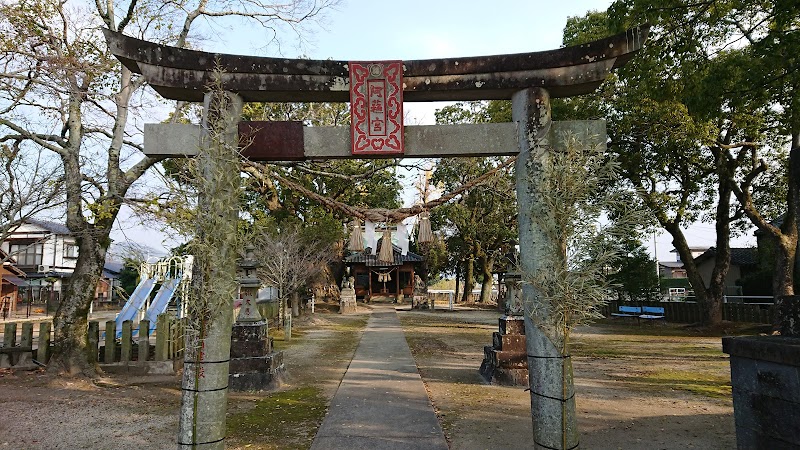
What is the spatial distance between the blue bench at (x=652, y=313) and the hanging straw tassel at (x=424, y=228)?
17.0 meters

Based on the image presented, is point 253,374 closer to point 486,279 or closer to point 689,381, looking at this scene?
point 689,381

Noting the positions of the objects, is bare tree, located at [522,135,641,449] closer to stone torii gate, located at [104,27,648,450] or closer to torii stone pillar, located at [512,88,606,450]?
torii stone pillar, located at [512,88,606,450]

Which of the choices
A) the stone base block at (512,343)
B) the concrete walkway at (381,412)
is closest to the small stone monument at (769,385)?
the concrete walkway at (381,412)

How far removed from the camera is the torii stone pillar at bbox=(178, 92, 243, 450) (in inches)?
154

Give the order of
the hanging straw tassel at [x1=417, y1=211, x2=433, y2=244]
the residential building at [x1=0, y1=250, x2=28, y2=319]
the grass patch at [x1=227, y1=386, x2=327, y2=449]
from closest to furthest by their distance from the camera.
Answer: the grass patch at [x1=227, y1=386, x2=327, y2=449]
the hanging straw tassel at [x1=417, y1=211, x2=433, y2=244]
the residential building at [x1=0, y1=250, x2=28, y2=319]

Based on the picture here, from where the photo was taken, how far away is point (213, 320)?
13.2 ft

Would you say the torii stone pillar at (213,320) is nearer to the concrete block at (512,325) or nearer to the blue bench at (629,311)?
the concrete block at (512,325)

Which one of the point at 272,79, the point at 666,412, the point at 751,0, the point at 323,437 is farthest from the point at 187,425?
the point at 751,0

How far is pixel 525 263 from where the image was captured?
4215mm

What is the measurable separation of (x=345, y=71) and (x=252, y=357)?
19.4 feet

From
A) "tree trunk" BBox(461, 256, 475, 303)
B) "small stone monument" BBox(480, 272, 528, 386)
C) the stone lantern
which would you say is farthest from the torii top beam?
"tree trunk" BBox(461, 256, 475, 303)

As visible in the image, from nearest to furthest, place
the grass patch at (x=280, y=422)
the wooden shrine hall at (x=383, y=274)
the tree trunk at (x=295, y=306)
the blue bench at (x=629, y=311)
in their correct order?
the grass patch at (x=280, y=422), the blue bench at (x=629, y=311), the tree trunk at (x=295, y=306), the wooden shrine hall at (x=383, y=274)

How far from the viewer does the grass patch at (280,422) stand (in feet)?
18.1

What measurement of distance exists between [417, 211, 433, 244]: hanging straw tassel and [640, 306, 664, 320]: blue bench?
17.0 metres
